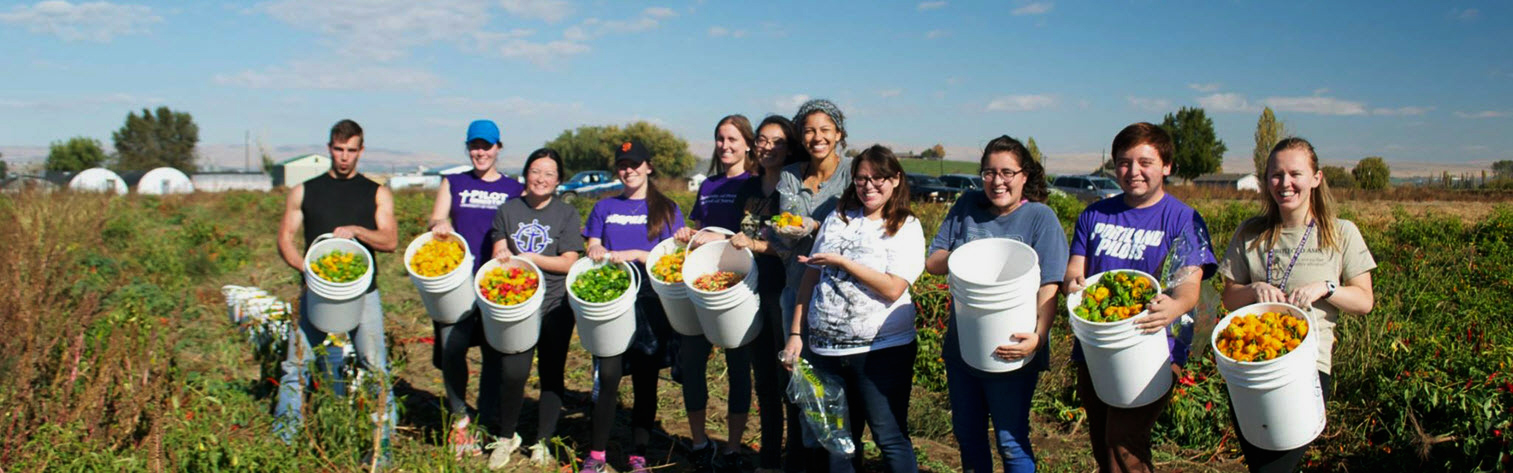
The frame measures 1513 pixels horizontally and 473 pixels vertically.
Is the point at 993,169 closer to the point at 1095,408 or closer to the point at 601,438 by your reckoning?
the point at 1095,408

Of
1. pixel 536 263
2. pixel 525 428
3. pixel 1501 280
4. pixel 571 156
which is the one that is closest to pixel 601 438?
pixel 536 263

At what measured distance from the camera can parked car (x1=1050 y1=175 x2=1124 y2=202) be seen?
86.5 ft

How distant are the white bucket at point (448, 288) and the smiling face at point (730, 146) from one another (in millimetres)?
1144

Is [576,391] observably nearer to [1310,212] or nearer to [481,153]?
[481,153]

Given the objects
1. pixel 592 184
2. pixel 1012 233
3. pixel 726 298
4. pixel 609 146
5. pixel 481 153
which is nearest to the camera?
pixel 1012 233

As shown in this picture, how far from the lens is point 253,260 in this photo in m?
11.7

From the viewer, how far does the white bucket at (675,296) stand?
12.0ft


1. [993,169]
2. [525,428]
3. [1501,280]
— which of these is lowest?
[525,428]

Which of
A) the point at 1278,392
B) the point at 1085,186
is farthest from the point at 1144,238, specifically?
the point at 1085,186

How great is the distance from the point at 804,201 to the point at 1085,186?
27.9 metres

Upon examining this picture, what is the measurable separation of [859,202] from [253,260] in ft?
35.0

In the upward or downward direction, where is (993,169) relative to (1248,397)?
upward

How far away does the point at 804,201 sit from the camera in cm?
356

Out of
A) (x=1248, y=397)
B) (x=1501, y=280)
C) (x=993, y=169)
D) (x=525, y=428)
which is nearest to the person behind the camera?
(x=1248, y=397)
